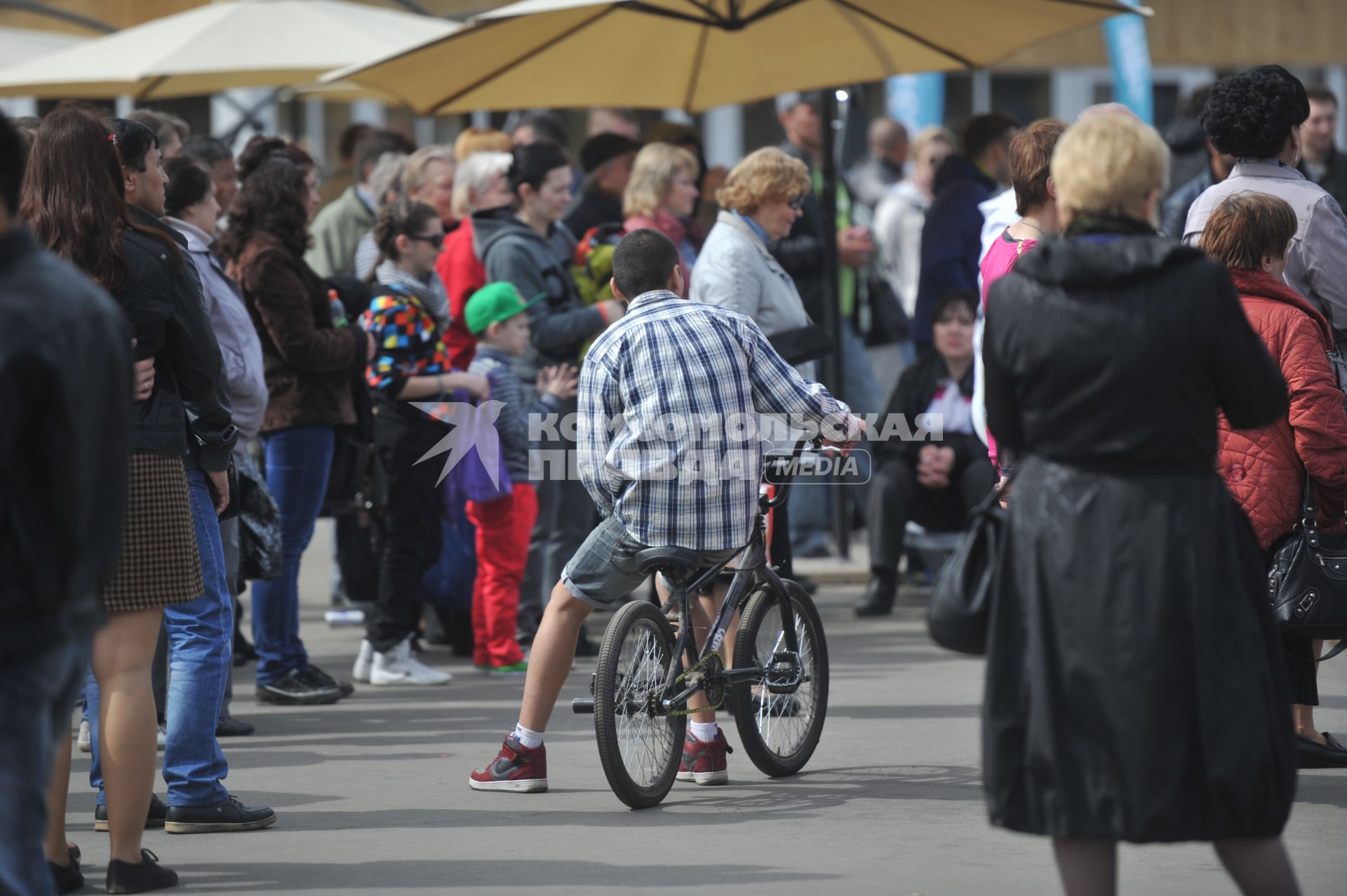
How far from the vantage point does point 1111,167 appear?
3861 mm

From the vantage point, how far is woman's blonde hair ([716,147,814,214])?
760 centimetres

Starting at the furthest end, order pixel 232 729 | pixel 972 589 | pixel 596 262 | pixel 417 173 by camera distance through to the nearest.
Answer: pixel 417 173, pixel 596 262, pixel 232 729, pixel 972 589

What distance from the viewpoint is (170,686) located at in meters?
5.36

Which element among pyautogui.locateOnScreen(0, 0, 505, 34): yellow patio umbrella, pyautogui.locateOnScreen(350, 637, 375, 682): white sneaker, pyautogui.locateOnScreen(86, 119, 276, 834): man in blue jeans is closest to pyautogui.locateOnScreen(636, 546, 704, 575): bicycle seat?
pyautogui.locateOnScreen(86, 119, 276, 834): man in blue jeans

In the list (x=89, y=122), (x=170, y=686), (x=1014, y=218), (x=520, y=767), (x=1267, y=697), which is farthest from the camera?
(x=1014, y=218)

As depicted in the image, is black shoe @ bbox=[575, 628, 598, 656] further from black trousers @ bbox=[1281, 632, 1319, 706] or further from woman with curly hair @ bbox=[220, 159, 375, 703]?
black trousers @ bbox=[1281, 632, 1319, 706]

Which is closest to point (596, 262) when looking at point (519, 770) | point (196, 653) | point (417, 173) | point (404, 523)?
point (417, 173)

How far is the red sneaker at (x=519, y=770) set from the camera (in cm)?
603

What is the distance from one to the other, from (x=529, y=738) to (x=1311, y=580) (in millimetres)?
2461

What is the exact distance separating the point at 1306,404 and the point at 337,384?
381 cm

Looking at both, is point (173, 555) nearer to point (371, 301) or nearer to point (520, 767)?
point (520, 767)

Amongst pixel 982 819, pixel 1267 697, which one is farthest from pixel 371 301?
pixel 1267 697

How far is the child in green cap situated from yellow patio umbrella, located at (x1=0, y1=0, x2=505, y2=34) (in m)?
8.04

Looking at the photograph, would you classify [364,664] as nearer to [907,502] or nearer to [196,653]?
[196,653]
